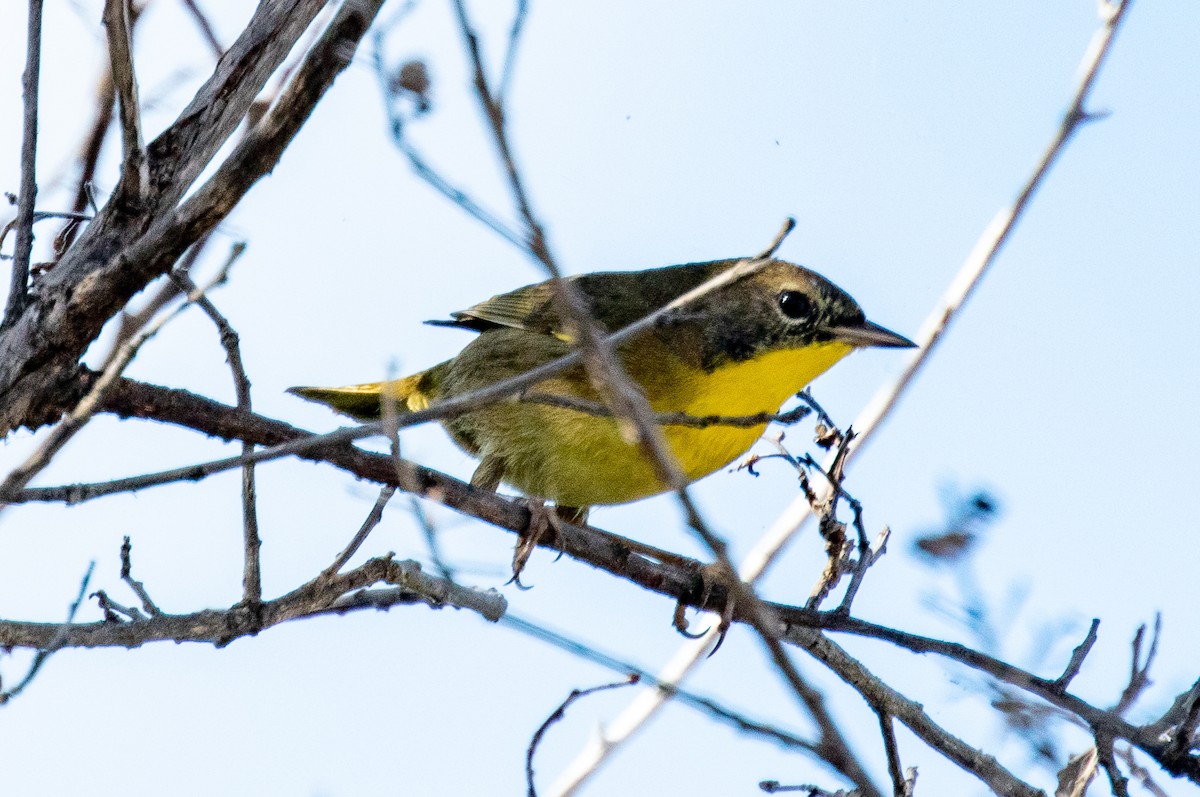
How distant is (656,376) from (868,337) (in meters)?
0.84

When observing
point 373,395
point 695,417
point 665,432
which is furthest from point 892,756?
point 373,395

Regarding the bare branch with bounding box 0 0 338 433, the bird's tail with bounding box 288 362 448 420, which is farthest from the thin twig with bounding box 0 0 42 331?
the bird's tail with bounding box 288 362 448 420

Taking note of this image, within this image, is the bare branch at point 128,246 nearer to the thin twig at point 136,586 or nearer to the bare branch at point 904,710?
the thin twig at point 136,586

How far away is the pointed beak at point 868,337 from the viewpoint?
490 centimetres

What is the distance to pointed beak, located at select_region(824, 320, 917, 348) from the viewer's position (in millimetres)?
4898

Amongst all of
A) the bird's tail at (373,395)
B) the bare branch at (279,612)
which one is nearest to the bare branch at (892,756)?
the bare branch at (279,612)

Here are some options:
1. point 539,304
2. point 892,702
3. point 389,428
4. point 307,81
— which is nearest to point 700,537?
point 389,428

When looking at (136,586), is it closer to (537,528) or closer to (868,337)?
(537,528)

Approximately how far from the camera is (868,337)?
4.91m

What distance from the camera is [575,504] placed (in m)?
5.00

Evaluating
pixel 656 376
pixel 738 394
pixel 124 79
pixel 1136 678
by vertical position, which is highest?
pixel 656 376

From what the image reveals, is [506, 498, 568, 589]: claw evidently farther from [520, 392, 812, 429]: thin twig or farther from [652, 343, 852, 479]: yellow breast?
[520, 392, 812, 429]: thin twig

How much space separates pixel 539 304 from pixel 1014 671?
2984mm

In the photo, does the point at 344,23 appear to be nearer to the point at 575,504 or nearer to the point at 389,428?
the point at 389,428
